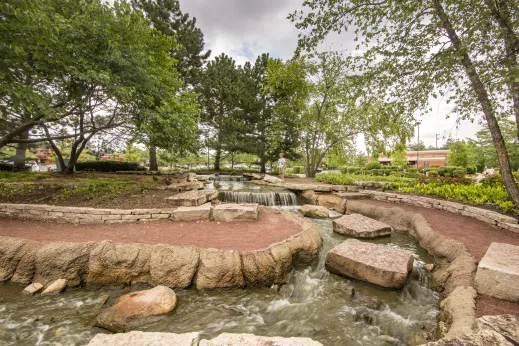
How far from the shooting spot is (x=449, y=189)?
7957 millimetres

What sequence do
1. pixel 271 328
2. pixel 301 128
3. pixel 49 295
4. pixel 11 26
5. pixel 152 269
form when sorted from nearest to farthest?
pixel 271 328 → pixel 49 295 → pixel 152 269 → pixel 11 26 → pixel 301 128

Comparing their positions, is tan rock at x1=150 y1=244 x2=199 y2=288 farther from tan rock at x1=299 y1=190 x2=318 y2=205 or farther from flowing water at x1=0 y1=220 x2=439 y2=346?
tan rock at x1=299 y1=190 x2=318 y2=205

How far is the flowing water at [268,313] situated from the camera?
8.96ft

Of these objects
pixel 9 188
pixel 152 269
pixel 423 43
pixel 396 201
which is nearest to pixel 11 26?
pixel 9 188

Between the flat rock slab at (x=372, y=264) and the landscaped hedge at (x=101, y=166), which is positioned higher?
the landscaped hedge at (x=101, y=166)

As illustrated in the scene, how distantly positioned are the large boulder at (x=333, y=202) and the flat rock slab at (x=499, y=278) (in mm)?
5698

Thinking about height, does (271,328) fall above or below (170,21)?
below

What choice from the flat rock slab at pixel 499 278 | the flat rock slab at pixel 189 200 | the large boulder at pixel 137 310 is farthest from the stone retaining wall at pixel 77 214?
the flat rock slab at pixel 499 278

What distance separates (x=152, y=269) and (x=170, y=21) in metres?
18.8

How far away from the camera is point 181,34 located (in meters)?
16.6

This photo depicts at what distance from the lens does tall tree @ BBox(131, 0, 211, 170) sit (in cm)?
1518

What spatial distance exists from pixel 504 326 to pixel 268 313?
2.44 meters

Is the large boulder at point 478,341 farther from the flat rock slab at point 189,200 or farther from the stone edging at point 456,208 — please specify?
the flat rock slab at point 189,200

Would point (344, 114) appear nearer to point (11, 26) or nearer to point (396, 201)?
point (396, 201)
